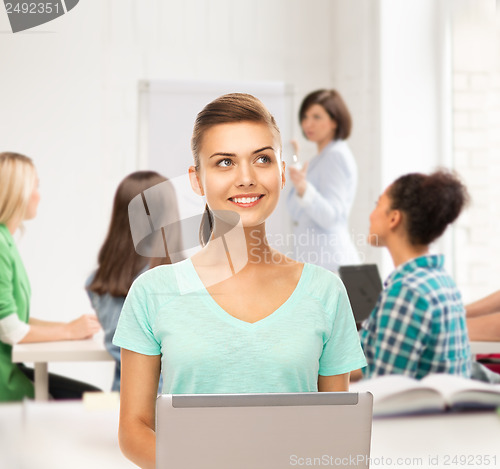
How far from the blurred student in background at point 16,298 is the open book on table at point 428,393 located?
1.94ft

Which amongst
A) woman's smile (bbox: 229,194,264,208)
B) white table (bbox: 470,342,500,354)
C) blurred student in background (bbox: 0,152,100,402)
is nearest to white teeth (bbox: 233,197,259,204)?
woman's smile (bbox: 229,194,264,208)

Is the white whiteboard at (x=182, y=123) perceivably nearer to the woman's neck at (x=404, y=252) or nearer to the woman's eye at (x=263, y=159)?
the woman's eye at (x=263, y=159)

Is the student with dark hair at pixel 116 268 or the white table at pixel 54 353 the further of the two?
the white table at pixel 54 353

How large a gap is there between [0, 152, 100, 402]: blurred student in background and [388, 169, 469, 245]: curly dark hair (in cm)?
60

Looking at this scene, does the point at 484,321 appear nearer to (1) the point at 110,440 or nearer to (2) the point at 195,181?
(1) the point at 110,440

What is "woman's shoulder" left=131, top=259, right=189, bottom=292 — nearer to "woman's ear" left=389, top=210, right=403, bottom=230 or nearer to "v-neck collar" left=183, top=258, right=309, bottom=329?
"v-neck collar" left=183, top=258, right=309, bottom=329

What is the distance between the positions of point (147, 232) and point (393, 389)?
503mm

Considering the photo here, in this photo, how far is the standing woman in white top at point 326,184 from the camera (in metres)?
0.81

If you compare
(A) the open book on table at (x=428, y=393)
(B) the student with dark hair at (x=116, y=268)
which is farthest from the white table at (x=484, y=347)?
(B) the student with dark hair at (x=116, y=268)

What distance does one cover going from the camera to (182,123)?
1.05 meters

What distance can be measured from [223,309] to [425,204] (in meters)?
0.63

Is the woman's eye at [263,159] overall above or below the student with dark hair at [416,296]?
above

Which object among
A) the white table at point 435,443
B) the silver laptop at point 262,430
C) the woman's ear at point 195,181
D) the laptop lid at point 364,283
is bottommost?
the white table at point 435,443

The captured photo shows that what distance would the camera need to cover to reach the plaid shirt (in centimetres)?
100
